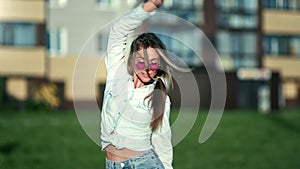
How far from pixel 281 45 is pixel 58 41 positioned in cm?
1799

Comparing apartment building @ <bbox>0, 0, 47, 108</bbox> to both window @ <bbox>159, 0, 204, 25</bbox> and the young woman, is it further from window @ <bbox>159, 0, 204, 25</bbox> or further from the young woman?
the young woman

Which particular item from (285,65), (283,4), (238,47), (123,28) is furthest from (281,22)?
(123,28)

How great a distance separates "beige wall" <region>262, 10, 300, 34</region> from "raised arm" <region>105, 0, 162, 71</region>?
49111 mm

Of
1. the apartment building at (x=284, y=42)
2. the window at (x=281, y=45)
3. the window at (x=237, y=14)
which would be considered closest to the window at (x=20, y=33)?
the window at (x=237, y=14)

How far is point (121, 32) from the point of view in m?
3.89

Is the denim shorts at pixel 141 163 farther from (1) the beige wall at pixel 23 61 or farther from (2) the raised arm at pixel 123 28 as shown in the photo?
(1) the beige wall at pixel 23 61

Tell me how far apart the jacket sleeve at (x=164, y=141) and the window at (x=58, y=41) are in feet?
132

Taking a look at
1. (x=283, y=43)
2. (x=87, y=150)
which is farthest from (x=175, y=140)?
(x=283, y=43)

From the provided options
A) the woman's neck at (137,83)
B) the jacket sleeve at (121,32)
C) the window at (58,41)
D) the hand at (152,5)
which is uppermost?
the hand at (152,5)

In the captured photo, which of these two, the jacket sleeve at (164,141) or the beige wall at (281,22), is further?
the beige wall at (281,22)

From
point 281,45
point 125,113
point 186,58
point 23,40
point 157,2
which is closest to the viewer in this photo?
point 157,2

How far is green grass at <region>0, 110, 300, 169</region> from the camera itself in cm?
1421

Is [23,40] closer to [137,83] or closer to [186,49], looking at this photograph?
[186,49]

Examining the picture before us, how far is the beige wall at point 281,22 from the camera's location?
52312 millimetres
